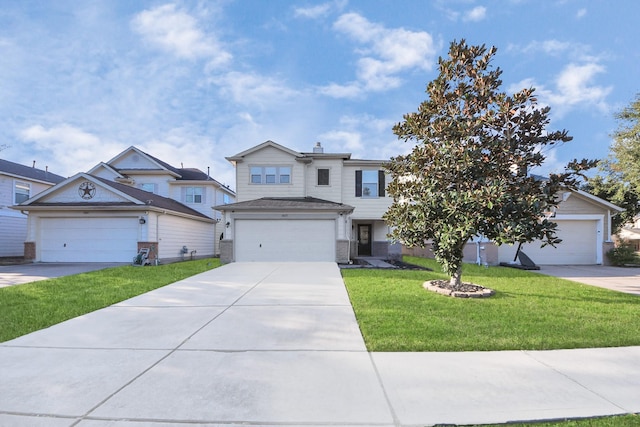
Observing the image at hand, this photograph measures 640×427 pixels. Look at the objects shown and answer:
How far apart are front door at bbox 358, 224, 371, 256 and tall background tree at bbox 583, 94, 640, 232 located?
14758mm

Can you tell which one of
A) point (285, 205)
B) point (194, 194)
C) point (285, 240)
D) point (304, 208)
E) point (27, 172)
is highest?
point (27, 172)

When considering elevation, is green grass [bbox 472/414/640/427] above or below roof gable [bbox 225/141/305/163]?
below

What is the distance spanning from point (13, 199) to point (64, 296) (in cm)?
1665

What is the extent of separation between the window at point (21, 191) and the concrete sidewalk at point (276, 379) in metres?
19.6

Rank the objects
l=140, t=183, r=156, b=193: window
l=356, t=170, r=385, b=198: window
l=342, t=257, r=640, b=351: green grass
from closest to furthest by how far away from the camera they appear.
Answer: l=342, t=257, r=640, b=351: green grass → l=356, t=170, r=385, b=198: window → l=140, t=183, r=156, b=193: window

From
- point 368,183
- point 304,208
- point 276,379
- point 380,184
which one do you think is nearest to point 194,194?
point 304,208

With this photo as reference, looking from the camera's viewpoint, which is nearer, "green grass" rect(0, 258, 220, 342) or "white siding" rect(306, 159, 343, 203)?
"green grass" rect(0, 258, 220, 342)

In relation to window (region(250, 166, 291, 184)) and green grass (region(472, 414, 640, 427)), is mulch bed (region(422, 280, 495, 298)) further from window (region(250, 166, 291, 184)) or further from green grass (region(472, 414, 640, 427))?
window (region(250, 166, 291, 184))

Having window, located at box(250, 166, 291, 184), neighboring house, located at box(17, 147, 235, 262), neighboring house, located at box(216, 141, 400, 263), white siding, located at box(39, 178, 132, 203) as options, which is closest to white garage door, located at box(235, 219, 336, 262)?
neighboring house, located at box(216, 141, 400, 263)

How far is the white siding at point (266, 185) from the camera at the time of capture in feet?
57.3

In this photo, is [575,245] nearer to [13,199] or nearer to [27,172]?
[13,199]

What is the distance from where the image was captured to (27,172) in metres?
20.2

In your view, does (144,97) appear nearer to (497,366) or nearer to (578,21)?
(497,366)

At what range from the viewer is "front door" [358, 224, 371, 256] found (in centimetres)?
2011
